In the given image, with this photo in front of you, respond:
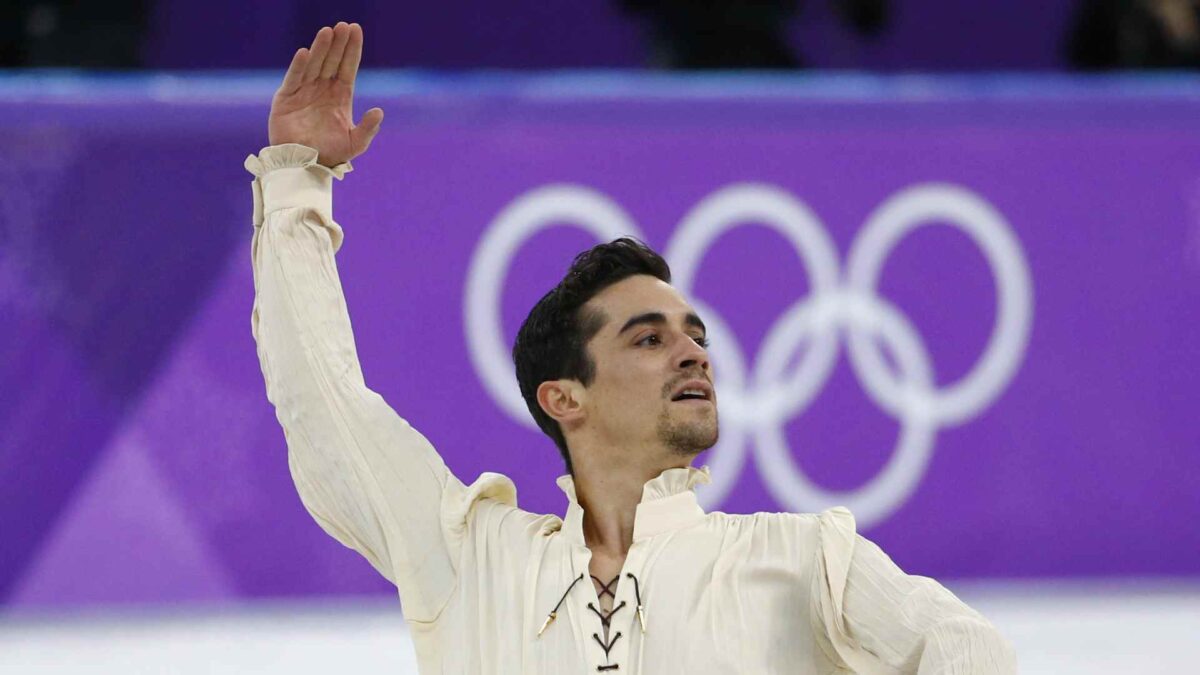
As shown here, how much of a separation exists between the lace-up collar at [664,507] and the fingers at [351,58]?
97cm

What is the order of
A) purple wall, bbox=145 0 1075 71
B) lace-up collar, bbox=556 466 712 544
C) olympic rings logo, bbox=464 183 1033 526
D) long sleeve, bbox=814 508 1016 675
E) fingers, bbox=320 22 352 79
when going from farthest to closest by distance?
1. purple wall, bbox=145 0 1075 71
2. olympic rings logo, bbox=464 183 1033 526
3. fingers, bbox=320 22 352 79
4. lace-up collar, bbox=556 466 712 544
5. long sleeve, bbox=814 508 1016 675

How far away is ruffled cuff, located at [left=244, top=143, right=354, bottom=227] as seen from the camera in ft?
11.7

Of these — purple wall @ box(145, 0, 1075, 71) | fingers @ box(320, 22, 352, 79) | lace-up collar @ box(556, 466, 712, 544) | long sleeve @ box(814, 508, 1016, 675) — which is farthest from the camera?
purple wall @ box(145, 0, 1075, 71)

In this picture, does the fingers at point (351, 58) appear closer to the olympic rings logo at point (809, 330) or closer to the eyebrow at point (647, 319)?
the eyebrow at point (647, 319)

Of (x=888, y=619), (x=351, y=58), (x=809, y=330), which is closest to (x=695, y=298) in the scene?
(x=809, y=330)

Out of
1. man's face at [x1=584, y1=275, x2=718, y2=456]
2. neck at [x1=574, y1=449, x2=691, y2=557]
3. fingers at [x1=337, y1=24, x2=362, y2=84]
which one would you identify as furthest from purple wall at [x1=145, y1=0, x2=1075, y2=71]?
neck at [x1=574, y1=449, x2=691, y2=557]

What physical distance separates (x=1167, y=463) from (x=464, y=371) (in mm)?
2449

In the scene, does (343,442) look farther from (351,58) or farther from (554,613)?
(351,58)

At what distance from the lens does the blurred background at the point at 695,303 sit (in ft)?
18.8

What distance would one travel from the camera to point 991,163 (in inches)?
248

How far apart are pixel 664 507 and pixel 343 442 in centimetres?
61

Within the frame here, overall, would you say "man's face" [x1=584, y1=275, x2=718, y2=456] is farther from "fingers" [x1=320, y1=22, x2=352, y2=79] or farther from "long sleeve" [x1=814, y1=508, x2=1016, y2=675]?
"fingers" [x1=320, y1=22, x2=352, y2=79]

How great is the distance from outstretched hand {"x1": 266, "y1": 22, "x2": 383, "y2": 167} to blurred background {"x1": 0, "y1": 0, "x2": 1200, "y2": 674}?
2.23 m

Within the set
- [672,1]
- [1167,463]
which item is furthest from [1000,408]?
[672,1]
